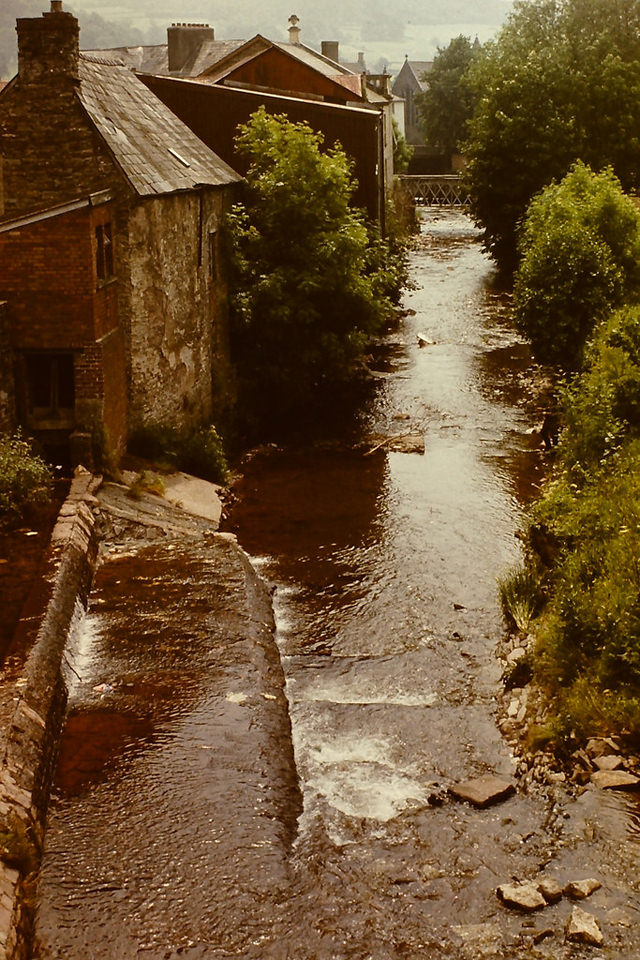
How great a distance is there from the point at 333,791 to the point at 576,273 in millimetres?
14693

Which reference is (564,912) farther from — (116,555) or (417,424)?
(417,424)

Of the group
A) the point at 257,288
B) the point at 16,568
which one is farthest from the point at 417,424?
the point at 16,568

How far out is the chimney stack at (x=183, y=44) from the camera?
46531 mm

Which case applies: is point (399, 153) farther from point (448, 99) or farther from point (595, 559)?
point (595, 559)

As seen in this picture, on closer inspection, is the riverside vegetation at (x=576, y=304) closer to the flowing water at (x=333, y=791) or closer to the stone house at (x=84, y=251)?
the flowing water at (x=333, y=791)

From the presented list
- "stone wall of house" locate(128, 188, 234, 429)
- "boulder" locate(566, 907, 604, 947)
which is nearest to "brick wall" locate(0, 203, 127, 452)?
"stone wall of house" locate(128, 188, 234, 429)

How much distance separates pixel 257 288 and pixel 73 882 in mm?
13948

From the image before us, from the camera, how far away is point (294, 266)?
63.9 ft

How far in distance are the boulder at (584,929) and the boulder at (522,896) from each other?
268mm

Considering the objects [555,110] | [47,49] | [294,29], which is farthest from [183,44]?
[47,49]

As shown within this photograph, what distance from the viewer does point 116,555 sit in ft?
40.3

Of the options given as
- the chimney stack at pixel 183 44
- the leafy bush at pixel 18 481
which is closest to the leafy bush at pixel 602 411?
the leafy bush at pixel 18 481

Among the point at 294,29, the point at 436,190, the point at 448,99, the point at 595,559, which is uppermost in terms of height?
the point at 294,29

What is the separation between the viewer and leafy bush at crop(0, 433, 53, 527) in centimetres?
1218
